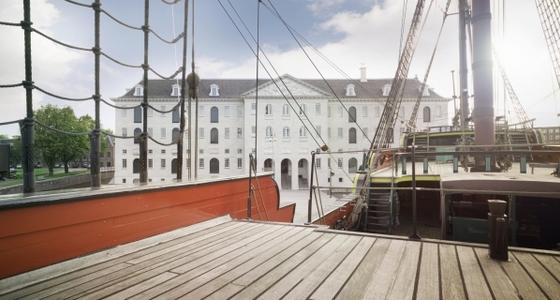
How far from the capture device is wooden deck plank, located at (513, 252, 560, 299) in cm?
203

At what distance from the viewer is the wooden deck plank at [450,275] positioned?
6.70 ft

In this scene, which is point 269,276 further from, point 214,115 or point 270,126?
point 214,115

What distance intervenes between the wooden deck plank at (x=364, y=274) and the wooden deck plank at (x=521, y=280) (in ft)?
3.19

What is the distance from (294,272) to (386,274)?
2.46 ft

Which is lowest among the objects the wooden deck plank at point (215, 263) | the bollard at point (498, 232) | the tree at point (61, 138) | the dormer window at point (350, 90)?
the wooden deck plank at point (215, 263)

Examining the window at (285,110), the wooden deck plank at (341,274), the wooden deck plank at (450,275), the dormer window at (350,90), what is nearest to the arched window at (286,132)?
the window at (285,110)

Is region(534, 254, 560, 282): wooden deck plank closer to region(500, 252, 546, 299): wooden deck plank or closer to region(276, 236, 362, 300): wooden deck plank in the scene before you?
region(500, 252, 546, 299): wooden deck plank

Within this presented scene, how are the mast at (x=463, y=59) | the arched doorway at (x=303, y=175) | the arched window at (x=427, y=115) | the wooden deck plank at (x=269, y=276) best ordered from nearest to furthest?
the wooden deck plank at (x=269, y=276) < the mast at (x=463, y=59) < the arched window at (x=427, y=115) < the arched doorway at (x=303, y=175)

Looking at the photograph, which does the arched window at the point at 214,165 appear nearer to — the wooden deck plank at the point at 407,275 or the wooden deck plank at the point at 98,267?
the wooden deck plank at the point at 98,267

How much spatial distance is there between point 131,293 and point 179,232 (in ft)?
5.09

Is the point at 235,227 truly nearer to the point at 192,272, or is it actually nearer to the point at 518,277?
the point at 192,272

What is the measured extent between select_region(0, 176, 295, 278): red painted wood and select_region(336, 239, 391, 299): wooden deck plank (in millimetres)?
2226

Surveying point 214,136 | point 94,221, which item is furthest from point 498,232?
point 214,136

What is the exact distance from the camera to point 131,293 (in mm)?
2059
